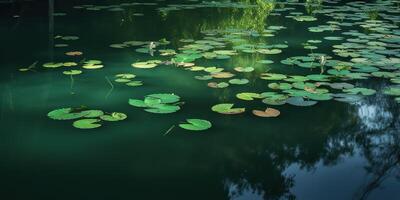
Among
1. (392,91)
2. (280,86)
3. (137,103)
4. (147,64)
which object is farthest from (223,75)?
(392,91)

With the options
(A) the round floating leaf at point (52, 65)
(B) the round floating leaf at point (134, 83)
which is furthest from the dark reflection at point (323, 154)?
(A) the round floating leaf at point (52, 65)

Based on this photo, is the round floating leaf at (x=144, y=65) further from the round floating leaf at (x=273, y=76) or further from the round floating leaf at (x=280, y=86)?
the round floating leaf at (x=280, y=86)

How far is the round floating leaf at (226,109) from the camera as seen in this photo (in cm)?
306

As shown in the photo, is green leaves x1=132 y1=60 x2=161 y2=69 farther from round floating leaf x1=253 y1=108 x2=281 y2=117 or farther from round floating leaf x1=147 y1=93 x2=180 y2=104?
round floating leaf x1=253 y1=108 x2=281 y2=117

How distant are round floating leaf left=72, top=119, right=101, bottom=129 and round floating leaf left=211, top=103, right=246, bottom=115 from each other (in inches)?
32.9

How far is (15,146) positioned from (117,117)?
2.17ft

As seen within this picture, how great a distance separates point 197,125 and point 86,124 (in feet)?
2.35

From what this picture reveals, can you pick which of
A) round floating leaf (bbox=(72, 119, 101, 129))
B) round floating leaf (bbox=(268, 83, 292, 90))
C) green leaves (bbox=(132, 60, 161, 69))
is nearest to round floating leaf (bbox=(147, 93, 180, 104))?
round floating leaf (bbox=(72, 119, 101, 129))

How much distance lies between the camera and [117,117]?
2932mm

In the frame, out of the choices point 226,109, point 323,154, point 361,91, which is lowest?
point 323,154

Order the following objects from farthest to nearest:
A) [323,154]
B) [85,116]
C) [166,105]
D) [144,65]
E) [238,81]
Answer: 1. [144,65]
2. [238,81]
3. [166,105]
4. [85,116]
5. [323,154]

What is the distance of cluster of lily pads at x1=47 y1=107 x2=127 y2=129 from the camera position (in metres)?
2.83

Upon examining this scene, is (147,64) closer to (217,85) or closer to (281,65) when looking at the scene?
(217,85)

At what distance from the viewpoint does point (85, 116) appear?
2.92 meters
